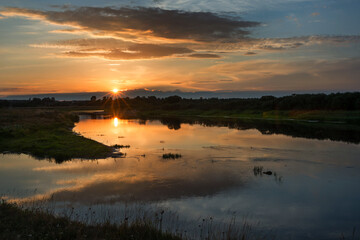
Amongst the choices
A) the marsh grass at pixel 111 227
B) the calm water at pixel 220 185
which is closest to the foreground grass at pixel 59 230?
the marsh grass at pixel 111 227

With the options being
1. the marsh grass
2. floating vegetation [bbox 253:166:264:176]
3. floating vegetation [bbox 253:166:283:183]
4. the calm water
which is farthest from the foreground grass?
floating vegetation [bbox 253:166:264:176]

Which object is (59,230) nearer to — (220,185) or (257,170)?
(220,185)

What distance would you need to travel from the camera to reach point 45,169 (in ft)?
77.1

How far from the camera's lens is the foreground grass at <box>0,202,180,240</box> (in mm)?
9453

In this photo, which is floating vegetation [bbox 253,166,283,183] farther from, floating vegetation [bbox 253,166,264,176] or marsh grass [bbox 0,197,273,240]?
marsh grass [bbox 0,197,273,240]

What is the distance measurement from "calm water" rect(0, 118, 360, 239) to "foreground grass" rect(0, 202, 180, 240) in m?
3.83

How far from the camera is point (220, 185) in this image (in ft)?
62.6

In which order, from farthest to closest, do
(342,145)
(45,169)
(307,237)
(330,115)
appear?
1. (330,115)
2. (342,145)
3. (45,169)
4. (307,237)

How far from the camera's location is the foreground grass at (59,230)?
31.0 feet

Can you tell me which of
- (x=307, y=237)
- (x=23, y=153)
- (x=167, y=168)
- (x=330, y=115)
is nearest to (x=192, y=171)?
(x=167, y=168)

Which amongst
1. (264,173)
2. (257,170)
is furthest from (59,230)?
(257,170)

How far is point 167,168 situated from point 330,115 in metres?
71.5

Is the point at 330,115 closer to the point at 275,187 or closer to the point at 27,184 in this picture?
the point at 275,187

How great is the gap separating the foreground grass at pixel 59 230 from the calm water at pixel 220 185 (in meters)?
3.83
